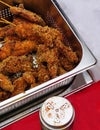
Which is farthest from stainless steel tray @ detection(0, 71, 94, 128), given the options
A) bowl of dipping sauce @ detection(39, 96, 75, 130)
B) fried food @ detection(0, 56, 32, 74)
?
bowl of dipping sauce @ detection(39, 96, 75, 130)

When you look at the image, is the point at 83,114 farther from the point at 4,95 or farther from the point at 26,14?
the point at 26,14

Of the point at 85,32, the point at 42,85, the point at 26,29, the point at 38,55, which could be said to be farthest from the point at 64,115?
the point at 85,32

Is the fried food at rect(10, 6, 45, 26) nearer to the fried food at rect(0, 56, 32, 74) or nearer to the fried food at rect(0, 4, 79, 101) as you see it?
the fried food at rect(0, 4, 79, 101)

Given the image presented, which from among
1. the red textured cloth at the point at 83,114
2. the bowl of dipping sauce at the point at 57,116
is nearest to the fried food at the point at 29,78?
the red textured cloth at the point at 83,114

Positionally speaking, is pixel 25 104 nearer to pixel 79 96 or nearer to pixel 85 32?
pixel 79 96

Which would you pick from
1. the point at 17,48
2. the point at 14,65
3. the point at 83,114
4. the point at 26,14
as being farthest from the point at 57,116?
the point at 26,14

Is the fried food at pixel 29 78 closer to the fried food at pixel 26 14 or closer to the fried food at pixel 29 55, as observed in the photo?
the fried food at pixel 29 55

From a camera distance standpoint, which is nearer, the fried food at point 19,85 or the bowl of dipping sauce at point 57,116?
the bowl of dipping sauce at point 57,116
